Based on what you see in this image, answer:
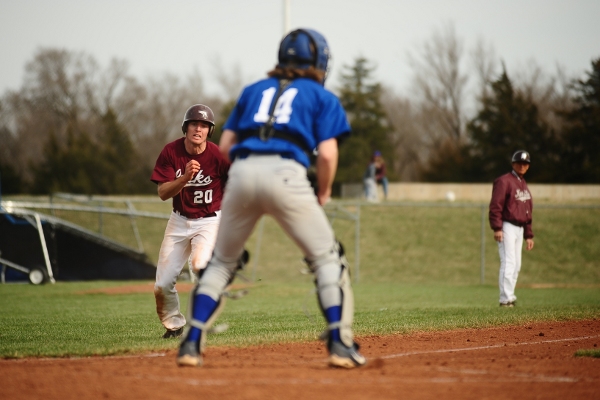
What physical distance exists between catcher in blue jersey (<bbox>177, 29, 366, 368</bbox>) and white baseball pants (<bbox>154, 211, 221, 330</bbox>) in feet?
7.90

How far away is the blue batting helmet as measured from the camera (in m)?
5.42

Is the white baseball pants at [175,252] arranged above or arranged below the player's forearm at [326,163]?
below

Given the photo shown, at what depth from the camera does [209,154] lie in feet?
26.7

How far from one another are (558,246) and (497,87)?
26344mm

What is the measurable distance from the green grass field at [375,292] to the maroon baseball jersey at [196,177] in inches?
52.6

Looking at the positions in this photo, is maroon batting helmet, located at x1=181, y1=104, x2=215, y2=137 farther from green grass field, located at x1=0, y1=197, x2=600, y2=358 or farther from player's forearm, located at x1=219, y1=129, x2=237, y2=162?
player's forearm, located at x1=219, y1=129, x2=237, y2=162

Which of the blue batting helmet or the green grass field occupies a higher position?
the blue batting helmet

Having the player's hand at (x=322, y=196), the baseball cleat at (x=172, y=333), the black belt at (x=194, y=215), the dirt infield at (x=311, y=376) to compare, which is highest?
the player's hand at (x=322, y=196)

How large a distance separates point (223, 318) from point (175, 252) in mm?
2960

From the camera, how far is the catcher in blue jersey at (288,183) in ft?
16.8

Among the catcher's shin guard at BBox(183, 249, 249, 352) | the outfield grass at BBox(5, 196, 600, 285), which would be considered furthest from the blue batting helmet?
the outfield grass at BBox(5, 196, 600, 285)

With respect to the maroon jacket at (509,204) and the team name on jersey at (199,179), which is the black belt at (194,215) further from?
the maroon jacket at (509,204)

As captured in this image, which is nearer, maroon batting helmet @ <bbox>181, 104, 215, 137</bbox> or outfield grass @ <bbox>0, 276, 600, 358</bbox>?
outfield grass @ <bbox>0, 276, 600, 358</bbox>

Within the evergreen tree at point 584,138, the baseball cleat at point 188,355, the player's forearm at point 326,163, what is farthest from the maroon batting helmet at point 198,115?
the evergreen tree at point 584,138
